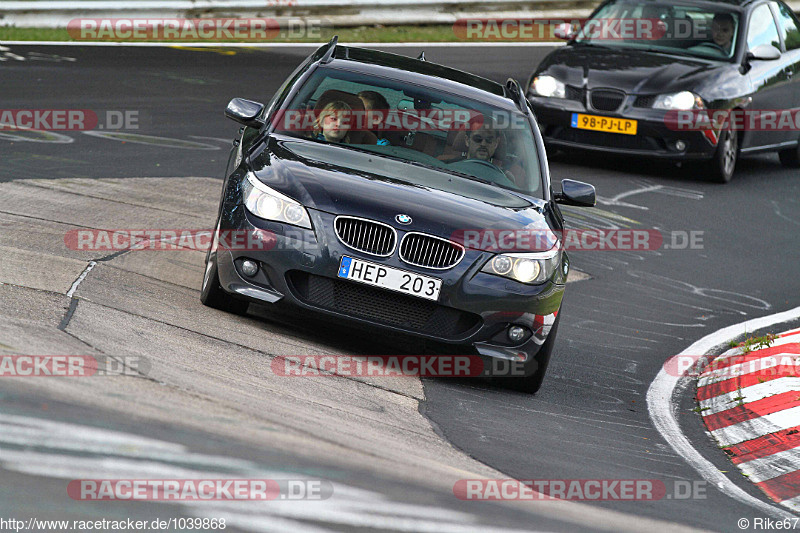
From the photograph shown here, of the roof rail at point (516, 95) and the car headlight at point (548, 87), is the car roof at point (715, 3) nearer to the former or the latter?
the car headlight at point (548, 87)

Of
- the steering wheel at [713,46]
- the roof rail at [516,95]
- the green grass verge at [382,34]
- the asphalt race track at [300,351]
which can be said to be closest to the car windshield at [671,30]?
the steering wheel at [713,46]

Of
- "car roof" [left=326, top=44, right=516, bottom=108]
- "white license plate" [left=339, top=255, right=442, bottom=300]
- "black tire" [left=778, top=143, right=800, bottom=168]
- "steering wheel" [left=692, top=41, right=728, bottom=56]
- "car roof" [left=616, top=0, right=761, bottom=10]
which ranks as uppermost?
"car roof" [left=326, top=44, right=516, bottom=108]

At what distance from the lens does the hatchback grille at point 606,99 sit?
13.8m

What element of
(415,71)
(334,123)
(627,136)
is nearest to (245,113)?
(334,123)

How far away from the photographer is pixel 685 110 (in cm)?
1382

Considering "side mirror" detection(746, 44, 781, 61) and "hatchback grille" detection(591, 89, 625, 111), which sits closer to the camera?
"hatchback grille" detection(591, 89, 625, 111)

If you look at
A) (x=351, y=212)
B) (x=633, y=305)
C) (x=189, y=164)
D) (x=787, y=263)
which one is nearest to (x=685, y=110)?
(x=787, y=263)

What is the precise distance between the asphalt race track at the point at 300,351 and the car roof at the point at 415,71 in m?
1.74

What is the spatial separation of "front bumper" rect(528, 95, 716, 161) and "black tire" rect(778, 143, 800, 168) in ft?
9.30

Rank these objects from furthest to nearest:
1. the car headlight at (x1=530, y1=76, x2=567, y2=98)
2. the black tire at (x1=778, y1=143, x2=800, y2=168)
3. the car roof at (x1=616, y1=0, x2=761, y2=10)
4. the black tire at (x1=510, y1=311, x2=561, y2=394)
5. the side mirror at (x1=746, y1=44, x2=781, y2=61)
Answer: the black tire at (x1=778, y1=143, x2=800, y2=168) < the car roof at (x1=616, y1=0, x2=761, y2=10) < the side mirror at (x1=746, y1=44, x2=781, y2=61) < the car headlight at (x1=530, y1=76, x2=567, y2=98) < the black tire at (x1=510, y1=311, x2=561, y2=394)

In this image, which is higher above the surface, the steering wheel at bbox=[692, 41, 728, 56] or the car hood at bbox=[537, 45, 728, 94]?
the steering wheel at bbox=[692, 41, 728, 56]

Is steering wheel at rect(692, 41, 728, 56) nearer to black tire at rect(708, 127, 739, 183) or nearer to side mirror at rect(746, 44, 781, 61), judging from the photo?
side mirror at rect(746, 44, 781, 61)

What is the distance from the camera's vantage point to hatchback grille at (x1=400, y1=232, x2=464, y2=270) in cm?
676

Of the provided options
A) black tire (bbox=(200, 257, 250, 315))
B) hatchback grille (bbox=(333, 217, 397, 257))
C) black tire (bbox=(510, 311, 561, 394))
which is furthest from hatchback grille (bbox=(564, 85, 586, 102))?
hatchback grille (bbox=(333, 217, 397, 257))
